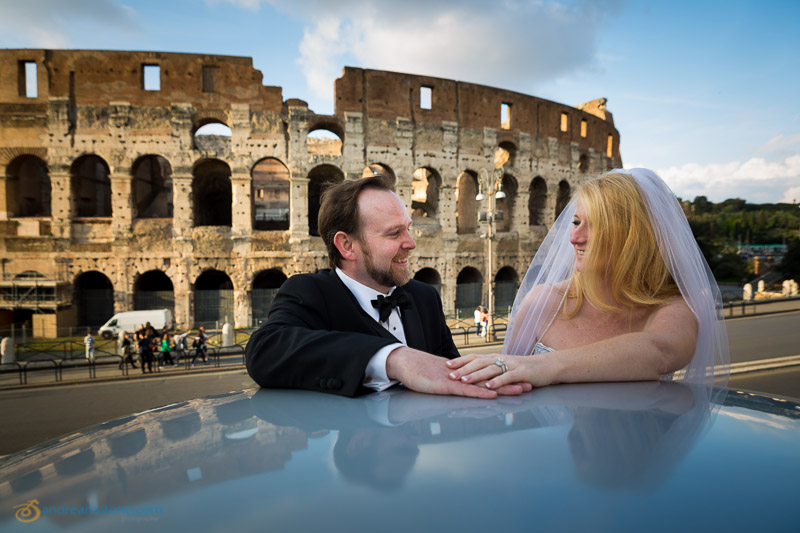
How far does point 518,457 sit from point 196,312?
20.0 m

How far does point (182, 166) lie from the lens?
1825 centimetres

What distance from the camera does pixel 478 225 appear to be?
23188 mm

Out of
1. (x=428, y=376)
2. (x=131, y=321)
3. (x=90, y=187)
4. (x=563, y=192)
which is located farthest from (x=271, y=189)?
(x=428, y=376)

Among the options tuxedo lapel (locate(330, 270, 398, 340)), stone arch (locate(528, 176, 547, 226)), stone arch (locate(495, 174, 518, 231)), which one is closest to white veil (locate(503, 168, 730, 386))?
tuxedo lapel (locate(330, 270, 398, 340))

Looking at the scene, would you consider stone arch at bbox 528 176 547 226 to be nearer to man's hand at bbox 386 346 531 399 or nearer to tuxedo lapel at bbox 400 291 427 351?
tuxedo lapel at bbox 400 291 427 351

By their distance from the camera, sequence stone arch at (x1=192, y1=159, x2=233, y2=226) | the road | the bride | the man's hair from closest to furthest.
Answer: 1. the bride
2. the man's hair
3. the road
4. stone arch at (x1=192, y1=159, x2=233, y2=226)

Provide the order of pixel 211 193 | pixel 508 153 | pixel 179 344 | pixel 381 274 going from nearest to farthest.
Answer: pixel 381 274 < pixel 179 344 < pixel 508 153 < pixel 211 193

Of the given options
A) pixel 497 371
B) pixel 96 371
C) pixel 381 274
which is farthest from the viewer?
pixel 96 371

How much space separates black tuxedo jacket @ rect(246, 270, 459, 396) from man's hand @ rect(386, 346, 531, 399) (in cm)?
10

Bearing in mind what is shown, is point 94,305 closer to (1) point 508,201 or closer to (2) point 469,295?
(2) point 469,295

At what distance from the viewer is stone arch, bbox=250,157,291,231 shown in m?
29.0

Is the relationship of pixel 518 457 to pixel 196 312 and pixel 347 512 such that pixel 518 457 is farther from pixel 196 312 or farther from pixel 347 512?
pixel 196 312

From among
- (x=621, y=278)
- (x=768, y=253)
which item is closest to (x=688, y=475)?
(x=621, y=278)

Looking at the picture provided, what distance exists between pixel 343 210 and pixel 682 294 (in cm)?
190
